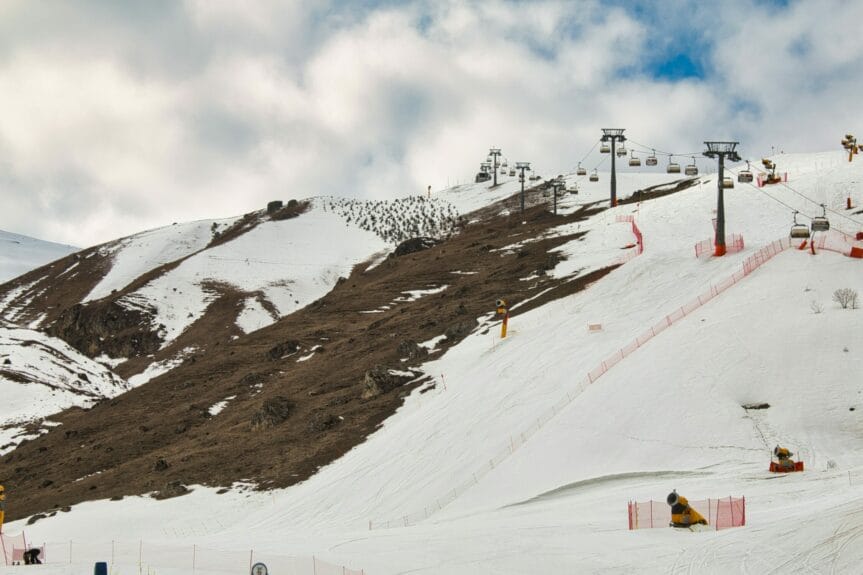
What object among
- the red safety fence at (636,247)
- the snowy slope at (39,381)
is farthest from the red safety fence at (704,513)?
the snowy slope at (39,381)

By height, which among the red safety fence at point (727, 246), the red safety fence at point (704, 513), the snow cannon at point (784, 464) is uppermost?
the red safety fence at point (727, 246)

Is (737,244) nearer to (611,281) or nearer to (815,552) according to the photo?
(611,281)

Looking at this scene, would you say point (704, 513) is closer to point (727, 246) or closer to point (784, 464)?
point (784, 464)

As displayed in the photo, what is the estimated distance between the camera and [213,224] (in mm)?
155375

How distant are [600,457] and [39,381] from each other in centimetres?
4846

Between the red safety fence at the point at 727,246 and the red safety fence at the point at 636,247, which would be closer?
the red safety fence at the point at 727,246

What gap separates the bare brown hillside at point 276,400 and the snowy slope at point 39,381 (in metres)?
2.08

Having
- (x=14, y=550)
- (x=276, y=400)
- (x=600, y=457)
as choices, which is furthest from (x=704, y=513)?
(x=276, y=400)

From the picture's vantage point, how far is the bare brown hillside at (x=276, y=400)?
43.7m

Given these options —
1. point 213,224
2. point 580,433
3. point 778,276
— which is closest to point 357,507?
point 580,433

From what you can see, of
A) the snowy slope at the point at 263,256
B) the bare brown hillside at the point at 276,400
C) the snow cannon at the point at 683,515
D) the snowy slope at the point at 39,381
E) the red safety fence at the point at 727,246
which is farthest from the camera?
the snowy slope at the point at 263,256

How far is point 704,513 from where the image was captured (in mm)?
24547

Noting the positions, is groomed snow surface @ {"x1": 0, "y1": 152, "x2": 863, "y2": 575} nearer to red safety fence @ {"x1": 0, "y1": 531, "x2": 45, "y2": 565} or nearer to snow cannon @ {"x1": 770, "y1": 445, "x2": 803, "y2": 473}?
snow cannon @ {"x1": 770, "y1": 445, "x2": 803, "y2": 473}

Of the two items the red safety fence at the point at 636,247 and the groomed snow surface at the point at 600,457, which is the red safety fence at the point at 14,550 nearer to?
the groomed snow surface at the point at 600,457
